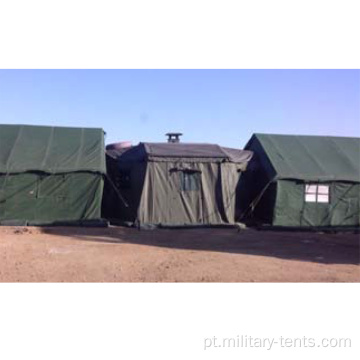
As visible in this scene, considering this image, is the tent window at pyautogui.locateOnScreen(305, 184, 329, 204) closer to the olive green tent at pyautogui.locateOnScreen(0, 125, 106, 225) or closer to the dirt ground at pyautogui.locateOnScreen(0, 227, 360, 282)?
the dirt ground at pyautogui.locateOnScreen(0, 227, 360, 282)

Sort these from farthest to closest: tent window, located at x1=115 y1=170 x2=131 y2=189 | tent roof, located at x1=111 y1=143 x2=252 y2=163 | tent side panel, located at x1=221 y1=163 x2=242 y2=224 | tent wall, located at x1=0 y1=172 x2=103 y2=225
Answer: tent window, located at x1=115 y1=170 x2=131 y2=189
tent side panel, located at x1=221 y1=163 x2=242 y2=224
tent roof, located at x1=111 y1=143 x2=252 y2=163
tent wall, located at x1=0 y1=172 x2=103 y2=225

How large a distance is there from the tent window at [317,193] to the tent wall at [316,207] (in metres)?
0.12

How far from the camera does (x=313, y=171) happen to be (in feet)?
50.2

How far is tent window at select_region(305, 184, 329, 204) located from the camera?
15086mm

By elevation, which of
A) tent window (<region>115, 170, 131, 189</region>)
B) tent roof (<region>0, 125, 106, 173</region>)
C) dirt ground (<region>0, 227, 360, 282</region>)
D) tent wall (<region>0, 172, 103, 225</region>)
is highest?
tent roof (<region>0, 125, 106, 173</region>)

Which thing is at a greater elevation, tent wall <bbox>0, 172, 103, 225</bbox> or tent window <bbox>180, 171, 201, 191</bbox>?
tent window <bbox>180, 171, 201, 191</bbox>

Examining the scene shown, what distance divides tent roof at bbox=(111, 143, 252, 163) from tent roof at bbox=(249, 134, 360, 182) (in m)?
1.19

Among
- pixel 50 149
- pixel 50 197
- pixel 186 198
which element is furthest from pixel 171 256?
pixel 50 149

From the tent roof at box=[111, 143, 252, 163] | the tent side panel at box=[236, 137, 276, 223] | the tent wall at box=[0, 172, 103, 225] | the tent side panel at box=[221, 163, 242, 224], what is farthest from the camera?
the tent side panel at box=[236, 137, 276, 223]

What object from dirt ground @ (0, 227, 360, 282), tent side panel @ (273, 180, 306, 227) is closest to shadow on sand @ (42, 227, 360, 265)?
dirt ground @ (0, 227, 360, 282)

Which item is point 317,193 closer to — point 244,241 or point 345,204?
point 345,204

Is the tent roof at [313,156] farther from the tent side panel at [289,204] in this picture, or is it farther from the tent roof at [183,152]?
the tent roof at [183,152]
